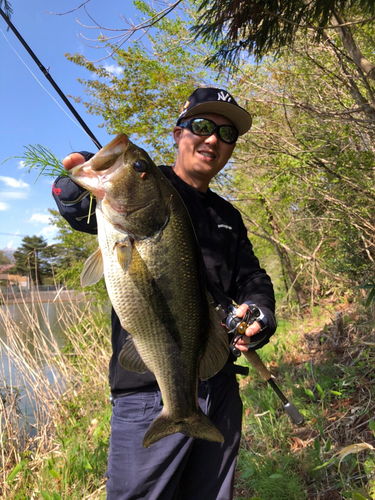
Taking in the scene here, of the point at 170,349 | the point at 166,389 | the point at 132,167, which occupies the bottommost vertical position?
the point at 166,389

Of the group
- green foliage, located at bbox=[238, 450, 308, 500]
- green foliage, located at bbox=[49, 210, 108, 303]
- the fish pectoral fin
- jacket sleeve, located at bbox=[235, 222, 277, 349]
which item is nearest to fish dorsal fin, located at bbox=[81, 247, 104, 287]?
Answer: the fish pectoral fin

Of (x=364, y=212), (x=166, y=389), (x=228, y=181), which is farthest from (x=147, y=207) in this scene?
(x=228, y=181)

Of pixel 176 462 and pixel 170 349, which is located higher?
pixel 170 349

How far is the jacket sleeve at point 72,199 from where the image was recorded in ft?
5.54

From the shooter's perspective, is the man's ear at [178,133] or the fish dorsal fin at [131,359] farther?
the man's ear at [178,133]

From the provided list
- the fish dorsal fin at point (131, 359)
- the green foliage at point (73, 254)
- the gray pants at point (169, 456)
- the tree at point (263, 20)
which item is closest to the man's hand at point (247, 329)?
the gray pants at point (169, 456)

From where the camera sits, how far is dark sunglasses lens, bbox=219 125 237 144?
2.24 m

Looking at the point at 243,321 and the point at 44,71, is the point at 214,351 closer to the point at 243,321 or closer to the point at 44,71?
the point at 243,321

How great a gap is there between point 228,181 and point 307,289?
3635 mm

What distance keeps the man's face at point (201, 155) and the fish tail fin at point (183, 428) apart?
1.30 metres

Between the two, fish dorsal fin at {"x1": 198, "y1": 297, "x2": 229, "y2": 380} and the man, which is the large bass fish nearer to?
fish dorsal fin at {"x1": 198, "y1": 297, "x2": 229, "y2": 380}

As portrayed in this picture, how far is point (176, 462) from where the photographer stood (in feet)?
5.82

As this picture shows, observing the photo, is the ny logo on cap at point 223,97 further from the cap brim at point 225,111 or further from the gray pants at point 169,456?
the gray pants at point 169,456

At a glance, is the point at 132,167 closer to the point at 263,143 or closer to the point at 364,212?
the point at 364,212
